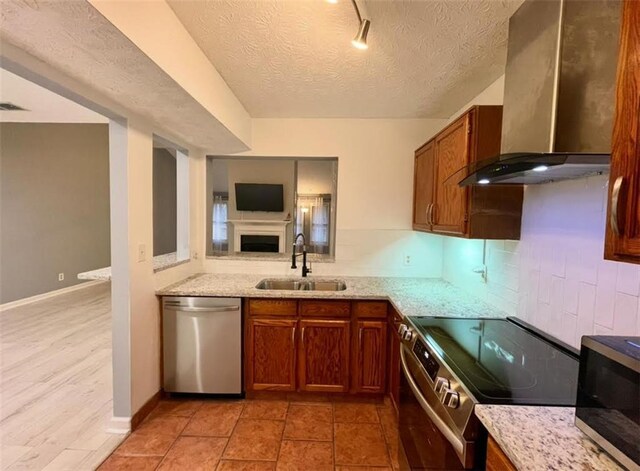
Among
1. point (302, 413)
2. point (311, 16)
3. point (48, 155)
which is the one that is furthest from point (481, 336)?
point (48, 155)

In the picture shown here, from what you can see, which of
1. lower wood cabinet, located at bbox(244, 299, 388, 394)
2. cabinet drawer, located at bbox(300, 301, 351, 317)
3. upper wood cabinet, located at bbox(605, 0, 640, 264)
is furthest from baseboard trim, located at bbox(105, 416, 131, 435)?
upper wood cabinet, located at bbox(605, 0, 640, 264)

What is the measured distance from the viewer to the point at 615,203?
0.80m

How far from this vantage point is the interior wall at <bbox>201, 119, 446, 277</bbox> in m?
3.12

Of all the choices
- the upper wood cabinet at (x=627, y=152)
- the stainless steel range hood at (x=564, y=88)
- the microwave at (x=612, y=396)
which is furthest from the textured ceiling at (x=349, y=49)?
the microwave at (x=612, y=396)

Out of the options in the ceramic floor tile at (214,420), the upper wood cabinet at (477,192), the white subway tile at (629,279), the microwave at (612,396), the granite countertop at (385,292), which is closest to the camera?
the microwave at (612,396)

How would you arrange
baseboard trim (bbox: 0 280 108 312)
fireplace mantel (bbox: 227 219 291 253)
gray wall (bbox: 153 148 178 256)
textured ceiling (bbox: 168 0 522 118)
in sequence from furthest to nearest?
gray wall (bbox: 153 148 178 256)
fireplace mantel (bbox: 227 219 291 253)
baseboard trim (bbox: 0 280 108 312)
textured ceiling (bbox: 168 0 522 118)

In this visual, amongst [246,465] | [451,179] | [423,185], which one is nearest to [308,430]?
[246,465]

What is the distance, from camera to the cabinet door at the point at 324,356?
2.48 m

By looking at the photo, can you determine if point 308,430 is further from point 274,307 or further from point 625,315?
point 625,315

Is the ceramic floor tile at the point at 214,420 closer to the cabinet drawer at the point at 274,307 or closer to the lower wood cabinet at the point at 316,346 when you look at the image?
the lower wood cabinet at the point at 316,346

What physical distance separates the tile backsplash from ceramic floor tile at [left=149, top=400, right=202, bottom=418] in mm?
2375

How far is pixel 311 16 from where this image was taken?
1516 mm

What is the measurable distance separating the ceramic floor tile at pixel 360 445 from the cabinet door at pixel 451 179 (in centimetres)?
149

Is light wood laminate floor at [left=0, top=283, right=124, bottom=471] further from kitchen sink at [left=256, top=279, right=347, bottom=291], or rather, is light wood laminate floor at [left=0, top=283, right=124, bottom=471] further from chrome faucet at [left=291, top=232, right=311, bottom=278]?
chrome faucet at [left=291, top=232, right=311, bottom=278]
